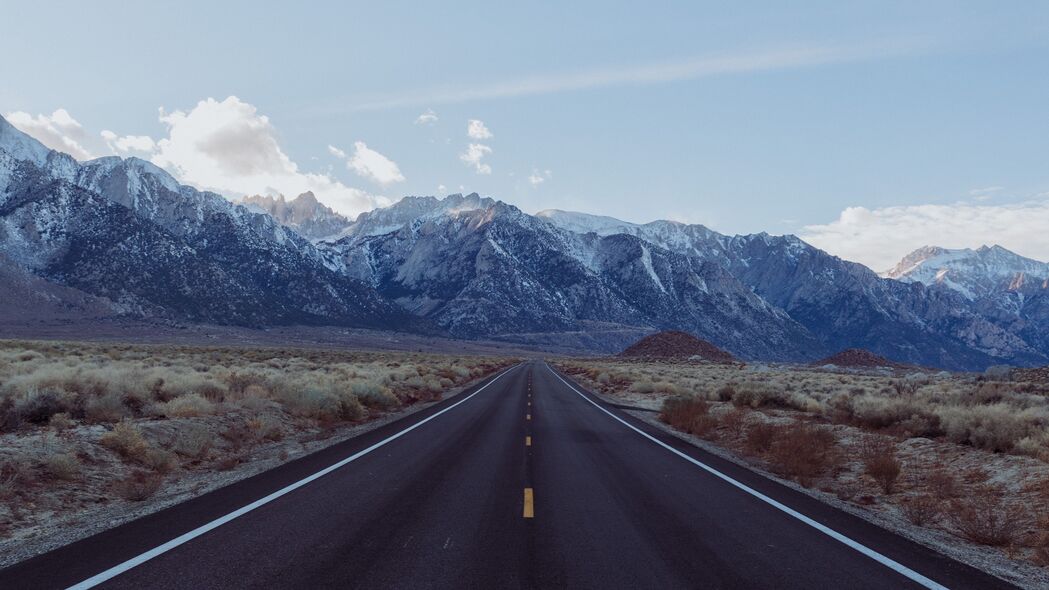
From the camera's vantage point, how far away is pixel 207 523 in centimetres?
773

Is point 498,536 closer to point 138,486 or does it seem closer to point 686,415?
point 138,486

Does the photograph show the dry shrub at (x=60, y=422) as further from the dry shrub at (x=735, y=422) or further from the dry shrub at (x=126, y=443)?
the dry shrub at (x=735, y=422)

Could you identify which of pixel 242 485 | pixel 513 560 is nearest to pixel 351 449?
pixel 242 485

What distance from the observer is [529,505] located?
9148mm

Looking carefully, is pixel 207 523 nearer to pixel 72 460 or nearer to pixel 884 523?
pixel 72 460

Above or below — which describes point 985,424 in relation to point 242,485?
above

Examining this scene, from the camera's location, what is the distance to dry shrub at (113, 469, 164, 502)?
9.44 metres

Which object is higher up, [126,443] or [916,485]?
[916,485]

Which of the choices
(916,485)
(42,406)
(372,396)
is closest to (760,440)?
(916,485)

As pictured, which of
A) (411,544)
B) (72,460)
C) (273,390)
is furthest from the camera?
(273,390)

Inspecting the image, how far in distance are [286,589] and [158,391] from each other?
15.0 meters

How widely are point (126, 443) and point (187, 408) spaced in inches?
148

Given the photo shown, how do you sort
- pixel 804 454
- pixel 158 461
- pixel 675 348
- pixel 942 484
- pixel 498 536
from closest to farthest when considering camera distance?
pixel 498 536
pixel 942 484
pixel 158 461
pixel 804 454
pixel 675 348

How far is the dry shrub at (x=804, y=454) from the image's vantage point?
13.0m
